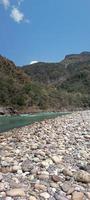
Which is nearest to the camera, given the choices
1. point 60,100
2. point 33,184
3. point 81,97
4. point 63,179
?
point 33,184

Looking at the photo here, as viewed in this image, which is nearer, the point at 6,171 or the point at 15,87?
the point at 6,171

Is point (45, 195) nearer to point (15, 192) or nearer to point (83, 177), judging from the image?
point (15, 192)

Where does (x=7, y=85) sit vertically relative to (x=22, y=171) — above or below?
above

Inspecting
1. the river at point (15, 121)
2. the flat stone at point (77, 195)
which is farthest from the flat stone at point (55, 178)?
the river at point (15, 121)

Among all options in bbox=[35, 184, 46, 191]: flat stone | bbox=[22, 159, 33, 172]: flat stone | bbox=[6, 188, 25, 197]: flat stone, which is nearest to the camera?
bbox=[6, 188, 25, 197]: flat stone

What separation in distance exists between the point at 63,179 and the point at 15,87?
354ft

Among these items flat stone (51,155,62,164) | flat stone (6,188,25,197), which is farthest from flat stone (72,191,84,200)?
flat stone (51,155,62,164)

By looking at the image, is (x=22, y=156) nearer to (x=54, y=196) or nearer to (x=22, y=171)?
(x=22, y=171)

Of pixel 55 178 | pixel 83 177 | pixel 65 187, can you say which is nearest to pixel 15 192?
pixel 65 187

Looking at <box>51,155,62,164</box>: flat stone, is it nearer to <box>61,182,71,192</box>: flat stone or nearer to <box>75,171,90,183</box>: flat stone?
<box>75,171,90,183</box>: flat stone

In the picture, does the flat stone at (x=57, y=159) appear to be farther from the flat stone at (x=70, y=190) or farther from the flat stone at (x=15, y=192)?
the flat stone at (x=15, y=192)

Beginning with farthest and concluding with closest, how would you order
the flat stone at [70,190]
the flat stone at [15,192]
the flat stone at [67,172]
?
the flat stone at [67,172]
the flat stone at [70,190]
the flat stone at [15,192]

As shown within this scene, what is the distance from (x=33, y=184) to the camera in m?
6.55

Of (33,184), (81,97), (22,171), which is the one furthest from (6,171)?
(81,97)
